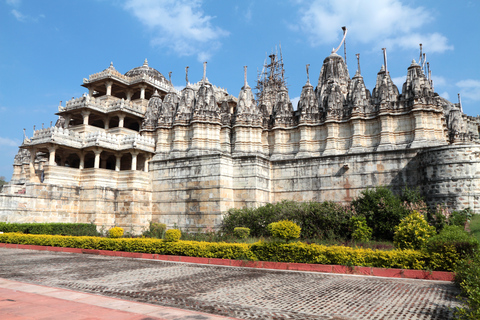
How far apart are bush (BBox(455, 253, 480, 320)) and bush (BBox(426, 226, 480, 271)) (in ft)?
1.75

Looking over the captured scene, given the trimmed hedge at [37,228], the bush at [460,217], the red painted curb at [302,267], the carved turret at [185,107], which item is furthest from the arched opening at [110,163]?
the bush at [460,217]

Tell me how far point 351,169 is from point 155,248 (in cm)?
1514

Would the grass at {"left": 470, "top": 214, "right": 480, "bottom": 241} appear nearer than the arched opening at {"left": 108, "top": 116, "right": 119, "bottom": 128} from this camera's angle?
Yes

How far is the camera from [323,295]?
8.77m

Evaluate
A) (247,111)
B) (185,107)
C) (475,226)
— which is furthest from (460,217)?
(185,107)

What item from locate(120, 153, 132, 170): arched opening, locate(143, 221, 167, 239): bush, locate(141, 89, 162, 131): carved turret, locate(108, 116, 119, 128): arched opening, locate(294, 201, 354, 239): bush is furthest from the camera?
locate(108, 116, 119, 128): arched opening

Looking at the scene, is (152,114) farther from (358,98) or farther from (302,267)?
(302,267)

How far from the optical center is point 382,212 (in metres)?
19.0

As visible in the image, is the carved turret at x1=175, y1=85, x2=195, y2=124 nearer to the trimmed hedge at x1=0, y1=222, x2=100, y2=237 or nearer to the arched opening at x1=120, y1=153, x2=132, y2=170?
the arched opening at x1=120, y1=153, x2=132, y2=170

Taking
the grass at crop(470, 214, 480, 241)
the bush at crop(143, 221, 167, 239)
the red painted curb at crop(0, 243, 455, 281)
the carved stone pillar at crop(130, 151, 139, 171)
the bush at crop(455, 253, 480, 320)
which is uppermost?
the carved stone pillar at crop(130, 151, 139, 171)

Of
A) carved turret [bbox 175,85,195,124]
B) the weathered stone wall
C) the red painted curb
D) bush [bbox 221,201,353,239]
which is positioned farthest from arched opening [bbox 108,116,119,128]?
the weathered stone wall

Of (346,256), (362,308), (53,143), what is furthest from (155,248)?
(53,143)

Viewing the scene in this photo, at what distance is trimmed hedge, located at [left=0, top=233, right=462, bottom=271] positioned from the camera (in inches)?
448

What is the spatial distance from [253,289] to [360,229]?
414 inches
